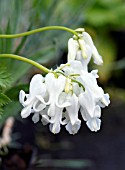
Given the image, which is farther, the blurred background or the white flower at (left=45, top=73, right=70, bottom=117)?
the blurred background

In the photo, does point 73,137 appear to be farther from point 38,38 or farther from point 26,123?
point 38,38


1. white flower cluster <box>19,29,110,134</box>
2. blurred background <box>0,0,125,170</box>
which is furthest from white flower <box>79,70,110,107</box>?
blurred background <box>0,0,125,170</box>

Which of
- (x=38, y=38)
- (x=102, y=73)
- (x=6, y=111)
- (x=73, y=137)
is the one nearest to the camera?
(x=6, y=111)

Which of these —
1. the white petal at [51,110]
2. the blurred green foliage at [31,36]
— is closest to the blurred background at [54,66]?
the blurred green foliage at [31,36]

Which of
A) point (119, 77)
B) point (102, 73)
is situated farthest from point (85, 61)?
point (119, 77)

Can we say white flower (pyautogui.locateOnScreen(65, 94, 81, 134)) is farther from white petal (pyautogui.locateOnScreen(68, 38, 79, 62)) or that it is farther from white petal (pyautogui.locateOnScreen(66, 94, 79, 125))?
white petal (pyautogui.locateOnScreen(68, 38, 79, 62))

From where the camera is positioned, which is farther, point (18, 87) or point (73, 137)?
point (73, 137)

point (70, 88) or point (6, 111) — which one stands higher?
point (6, 111)

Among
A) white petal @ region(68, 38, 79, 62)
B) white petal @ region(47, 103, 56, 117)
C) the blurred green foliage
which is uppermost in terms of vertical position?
the blurred green foliage
